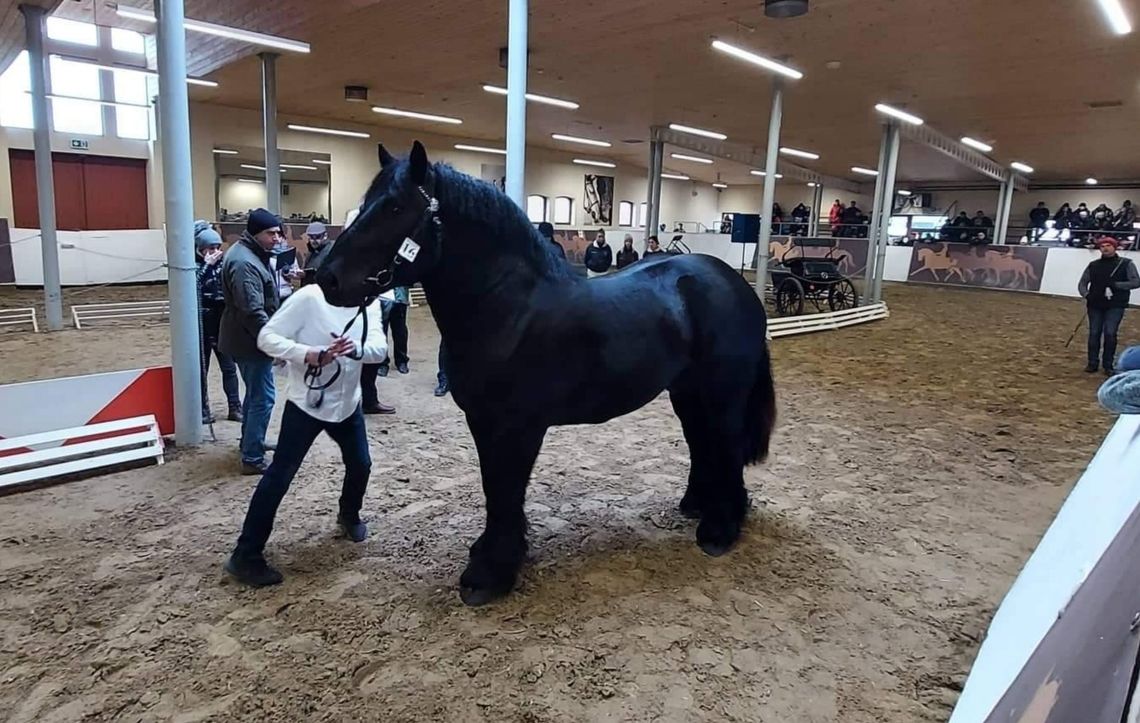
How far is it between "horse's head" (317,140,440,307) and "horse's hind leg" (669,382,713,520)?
143cm

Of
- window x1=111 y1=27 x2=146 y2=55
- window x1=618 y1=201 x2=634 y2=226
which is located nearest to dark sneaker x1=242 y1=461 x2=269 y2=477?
window x1=111 y1=27 x2=146 y2=55

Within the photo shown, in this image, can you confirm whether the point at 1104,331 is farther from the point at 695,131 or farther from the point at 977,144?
the point at 977,144

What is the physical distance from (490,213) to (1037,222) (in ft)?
84.0

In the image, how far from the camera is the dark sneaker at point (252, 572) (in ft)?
8.60

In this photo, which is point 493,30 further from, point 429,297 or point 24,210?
point 24,210

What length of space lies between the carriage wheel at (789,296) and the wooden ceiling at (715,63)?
3275 mm

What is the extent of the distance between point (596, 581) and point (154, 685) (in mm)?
1589

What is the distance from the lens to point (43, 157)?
762 centimetres

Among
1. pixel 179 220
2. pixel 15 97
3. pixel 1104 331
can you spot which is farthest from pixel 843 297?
pixel 15 97

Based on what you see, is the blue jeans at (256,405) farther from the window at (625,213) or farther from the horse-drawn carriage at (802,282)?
the window at (625,213)

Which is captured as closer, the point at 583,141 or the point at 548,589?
the point at 548,589

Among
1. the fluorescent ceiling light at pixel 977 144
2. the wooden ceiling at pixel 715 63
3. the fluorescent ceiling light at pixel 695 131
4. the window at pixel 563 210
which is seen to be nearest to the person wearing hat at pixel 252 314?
the wooden ceiling at pixel 715 63

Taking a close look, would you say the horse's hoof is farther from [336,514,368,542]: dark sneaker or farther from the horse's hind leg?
the horse's hind leg

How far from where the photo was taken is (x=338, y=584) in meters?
2.67
